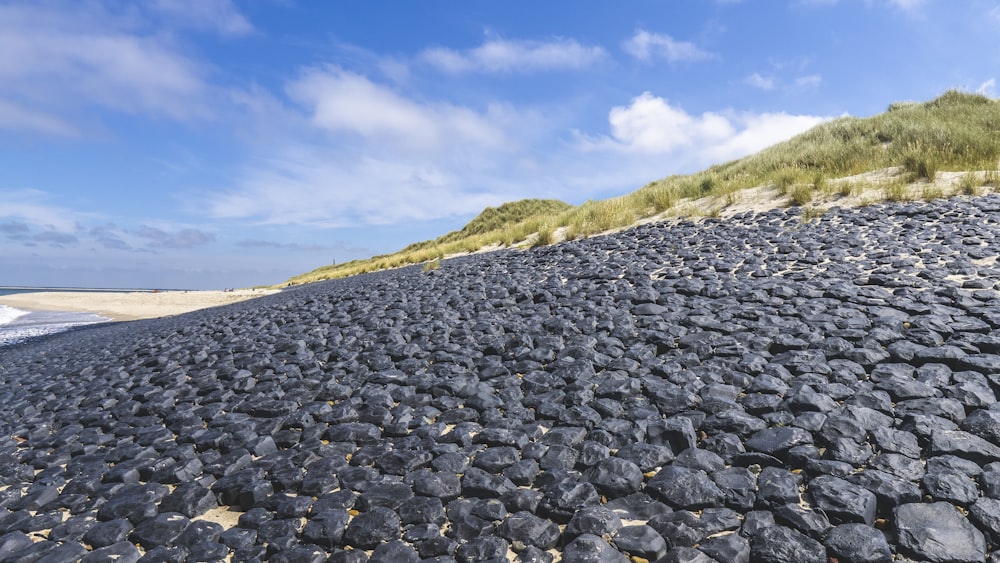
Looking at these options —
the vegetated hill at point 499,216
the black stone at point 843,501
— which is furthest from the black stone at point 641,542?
the vegetated hill at point 499,216

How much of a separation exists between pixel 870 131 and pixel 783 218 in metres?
11.8

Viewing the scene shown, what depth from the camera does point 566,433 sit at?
11.8 feet

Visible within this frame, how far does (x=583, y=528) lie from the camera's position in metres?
2.62

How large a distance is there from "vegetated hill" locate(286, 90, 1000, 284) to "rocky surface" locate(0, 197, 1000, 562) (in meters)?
5.85

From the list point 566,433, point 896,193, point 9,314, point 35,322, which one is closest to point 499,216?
point 9,314

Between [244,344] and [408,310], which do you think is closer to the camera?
[244,344]

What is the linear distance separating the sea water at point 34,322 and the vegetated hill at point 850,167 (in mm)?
13722

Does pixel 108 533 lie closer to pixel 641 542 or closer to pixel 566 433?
pixel 566 433

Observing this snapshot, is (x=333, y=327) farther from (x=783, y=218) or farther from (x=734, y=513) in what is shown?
(x=783, y=218)

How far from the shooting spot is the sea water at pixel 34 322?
1672 cm

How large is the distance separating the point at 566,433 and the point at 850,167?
55.3 ft

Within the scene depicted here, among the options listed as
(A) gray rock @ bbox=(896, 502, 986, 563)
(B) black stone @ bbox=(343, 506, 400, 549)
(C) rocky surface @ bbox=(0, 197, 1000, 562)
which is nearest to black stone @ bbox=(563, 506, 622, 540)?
(C) rocky surface @ bbox=(0, 197, 1000, 562)

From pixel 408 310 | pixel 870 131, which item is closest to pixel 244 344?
pixel 408 310

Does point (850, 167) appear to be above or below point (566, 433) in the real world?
above
